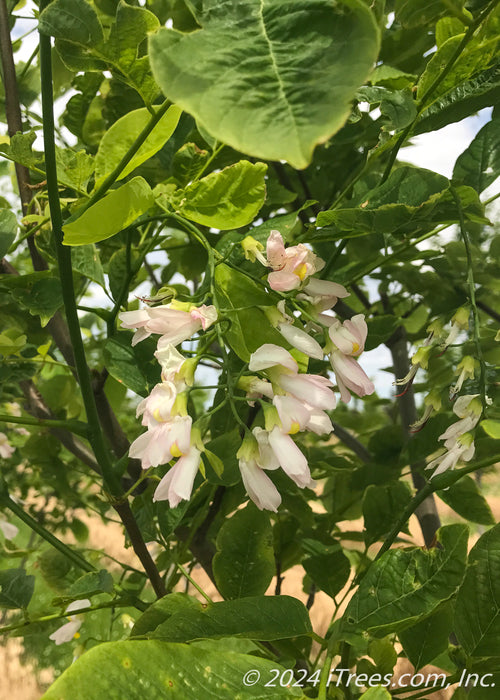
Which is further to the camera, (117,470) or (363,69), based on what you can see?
(117,470)

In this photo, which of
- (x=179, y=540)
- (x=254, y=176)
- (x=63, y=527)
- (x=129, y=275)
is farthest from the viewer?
(x=63, y=527)

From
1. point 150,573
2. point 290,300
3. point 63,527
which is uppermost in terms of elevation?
point 290,300

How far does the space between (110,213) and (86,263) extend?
5.8 inches

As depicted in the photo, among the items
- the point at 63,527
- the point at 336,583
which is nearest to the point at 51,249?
the point at 336,583

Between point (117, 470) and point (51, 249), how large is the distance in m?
0.15

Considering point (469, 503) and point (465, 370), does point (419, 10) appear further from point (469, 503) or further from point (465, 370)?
point (469, 503)

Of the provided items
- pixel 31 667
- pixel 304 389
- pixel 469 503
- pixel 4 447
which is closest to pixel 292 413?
pixel 304 389

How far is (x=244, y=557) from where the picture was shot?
0.35 meters

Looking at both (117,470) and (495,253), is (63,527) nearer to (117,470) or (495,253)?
(117,470)

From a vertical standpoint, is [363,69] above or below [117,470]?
above

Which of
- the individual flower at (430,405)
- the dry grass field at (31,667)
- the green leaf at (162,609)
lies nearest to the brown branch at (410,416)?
the individual flower at (430,405)

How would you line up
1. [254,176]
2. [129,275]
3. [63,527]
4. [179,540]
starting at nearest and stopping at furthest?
1. [254,176]
2. [129,275]
3. [179,540]
4. [63,527]

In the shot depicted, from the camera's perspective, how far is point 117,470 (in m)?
0.32

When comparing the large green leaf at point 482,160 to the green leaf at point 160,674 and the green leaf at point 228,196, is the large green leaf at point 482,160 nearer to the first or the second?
the green leaf at point 228,196
